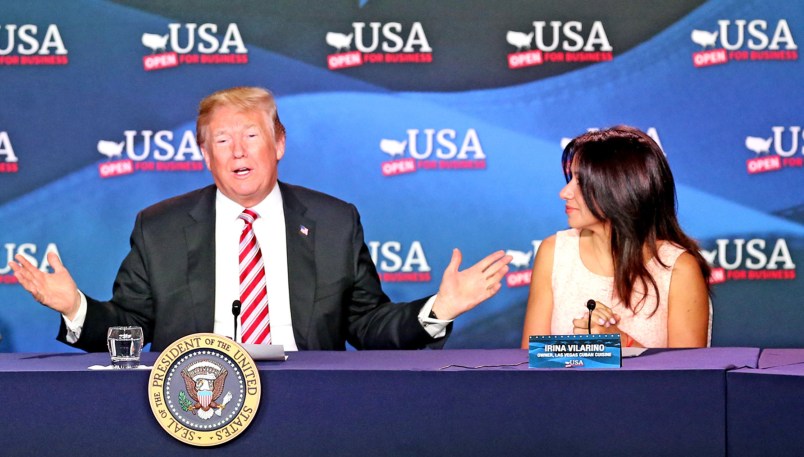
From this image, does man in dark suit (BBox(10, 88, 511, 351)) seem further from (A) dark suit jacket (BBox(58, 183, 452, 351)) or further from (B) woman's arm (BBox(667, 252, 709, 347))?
(B) woman's arm (BBox(667, 252, 709, 347))

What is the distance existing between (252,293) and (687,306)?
47.2 inches

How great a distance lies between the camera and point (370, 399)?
2.09 m

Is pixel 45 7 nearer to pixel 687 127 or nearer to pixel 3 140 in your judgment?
pixel 3 140

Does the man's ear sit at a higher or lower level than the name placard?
higher

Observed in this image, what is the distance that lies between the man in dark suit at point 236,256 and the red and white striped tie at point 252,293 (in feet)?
0.09

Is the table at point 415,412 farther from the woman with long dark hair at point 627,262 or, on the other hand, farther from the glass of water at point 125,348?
the woman with long dark hair at point 627,262

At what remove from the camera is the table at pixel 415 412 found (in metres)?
2.02

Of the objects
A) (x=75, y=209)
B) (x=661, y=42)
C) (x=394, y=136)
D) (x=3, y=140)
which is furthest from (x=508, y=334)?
(x=3, y=140)

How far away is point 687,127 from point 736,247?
504mm

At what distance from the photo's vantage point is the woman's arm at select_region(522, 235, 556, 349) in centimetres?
329

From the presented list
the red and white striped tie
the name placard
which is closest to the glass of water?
the name placard

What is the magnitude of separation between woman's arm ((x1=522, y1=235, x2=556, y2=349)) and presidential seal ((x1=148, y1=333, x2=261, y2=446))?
1.35 m

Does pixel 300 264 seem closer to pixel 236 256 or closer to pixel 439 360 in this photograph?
pixel 236 256

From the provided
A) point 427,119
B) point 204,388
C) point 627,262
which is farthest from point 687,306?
point 427,119
